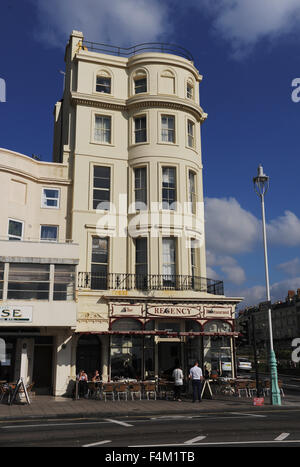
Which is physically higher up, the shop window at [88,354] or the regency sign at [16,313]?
the regency sign at [16,313]

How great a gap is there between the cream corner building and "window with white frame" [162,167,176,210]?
2.6 inches

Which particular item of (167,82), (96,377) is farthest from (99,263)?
(167,82)

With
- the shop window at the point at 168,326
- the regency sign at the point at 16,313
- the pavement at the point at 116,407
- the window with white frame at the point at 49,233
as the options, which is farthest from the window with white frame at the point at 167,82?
the pavement at the point at 116,407

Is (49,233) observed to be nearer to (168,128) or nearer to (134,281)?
(134,281)

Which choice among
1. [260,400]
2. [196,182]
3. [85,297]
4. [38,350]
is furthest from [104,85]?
[260,400]

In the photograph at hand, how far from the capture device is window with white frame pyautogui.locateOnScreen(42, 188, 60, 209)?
2728cm

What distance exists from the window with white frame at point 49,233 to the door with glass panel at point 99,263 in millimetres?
2305

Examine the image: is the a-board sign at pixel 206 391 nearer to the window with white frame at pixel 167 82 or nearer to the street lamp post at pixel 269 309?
the street lamp post at pixel 269 309

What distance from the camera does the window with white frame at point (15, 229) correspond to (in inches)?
1008

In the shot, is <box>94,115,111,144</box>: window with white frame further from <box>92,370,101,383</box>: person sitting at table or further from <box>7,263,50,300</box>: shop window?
<box>92,370,101,383</box>: person sitting at table

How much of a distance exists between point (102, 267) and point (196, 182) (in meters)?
8.13

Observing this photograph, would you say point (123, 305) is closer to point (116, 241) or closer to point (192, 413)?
point (116, 241)

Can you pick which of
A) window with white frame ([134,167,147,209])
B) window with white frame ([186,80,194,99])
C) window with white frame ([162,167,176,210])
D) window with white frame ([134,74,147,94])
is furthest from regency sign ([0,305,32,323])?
window with white frame ([186,80,194,99])

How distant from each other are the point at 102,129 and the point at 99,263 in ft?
28.3
